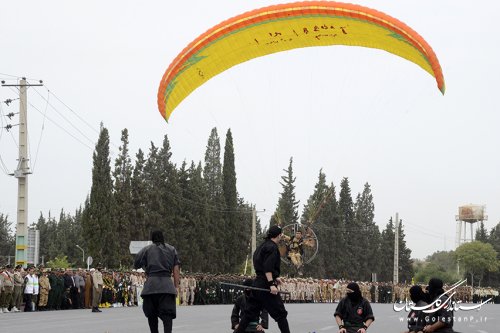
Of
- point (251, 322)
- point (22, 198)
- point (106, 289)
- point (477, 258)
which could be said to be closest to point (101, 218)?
point (22, 198)

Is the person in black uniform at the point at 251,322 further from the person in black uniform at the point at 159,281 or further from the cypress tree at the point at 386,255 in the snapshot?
the cypress tree at the point at 386,255

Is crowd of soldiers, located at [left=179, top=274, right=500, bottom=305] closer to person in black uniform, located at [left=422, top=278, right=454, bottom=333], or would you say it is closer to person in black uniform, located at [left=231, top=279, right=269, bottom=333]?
person in black uniform, located at [left=231, top=279, right=269, bottom=333]

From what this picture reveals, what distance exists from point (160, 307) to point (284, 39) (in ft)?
37.3

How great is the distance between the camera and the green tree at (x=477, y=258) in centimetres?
11344

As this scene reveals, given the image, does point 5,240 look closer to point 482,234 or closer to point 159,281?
point 482,234

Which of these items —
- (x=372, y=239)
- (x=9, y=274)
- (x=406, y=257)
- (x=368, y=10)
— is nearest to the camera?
(x=368, y=10)

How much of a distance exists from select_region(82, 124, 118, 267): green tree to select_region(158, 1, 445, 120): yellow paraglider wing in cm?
4672

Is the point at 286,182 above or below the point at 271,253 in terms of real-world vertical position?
above

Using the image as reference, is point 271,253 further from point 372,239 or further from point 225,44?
point 372,239

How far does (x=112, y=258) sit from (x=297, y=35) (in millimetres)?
49526

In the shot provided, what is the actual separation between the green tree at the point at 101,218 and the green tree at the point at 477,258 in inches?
2233

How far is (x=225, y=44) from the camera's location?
21.8 meters

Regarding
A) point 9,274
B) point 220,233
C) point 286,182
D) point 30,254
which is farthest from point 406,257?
point 9,274

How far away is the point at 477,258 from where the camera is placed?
372 feet
